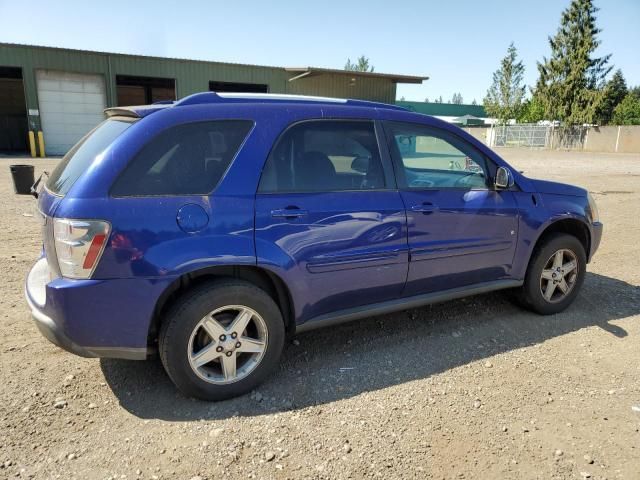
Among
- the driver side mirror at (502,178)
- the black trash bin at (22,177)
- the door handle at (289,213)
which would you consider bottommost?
the black trash bin at (22,177)

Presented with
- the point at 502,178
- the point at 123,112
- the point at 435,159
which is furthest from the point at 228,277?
the point at 502,178

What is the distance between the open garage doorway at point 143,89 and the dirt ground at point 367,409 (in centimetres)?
2422

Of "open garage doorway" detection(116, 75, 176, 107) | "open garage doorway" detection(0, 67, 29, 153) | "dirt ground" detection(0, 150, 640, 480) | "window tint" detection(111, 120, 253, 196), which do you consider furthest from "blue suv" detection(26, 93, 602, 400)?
"open garage doorway" detection(0, 67, 29, 153)

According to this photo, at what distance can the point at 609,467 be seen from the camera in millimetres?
2471

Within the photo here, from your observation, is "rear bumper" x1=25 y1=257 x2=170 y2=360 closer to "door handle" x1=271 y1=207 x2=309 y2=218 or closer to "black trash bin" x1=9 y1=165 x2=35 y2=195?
"door handle" x1=271 y1=207 x2=309 y2=218

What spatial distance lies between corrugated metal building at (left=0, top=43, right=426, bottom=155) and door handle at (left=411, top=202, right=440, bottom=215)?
2220 centimetres

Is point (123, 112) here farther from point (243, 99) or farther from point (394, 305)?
point (394, 305)

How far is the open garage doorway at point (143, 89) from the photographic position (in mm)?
25891

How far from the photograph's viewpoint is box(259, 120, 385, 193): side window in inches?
121

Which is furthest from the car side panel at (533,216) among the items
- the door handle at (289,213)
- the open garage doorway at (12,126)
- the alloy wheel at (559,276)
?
the open garage doorway at (12,126)

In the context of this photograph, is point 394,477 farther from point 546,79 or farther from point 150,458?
point 546,79

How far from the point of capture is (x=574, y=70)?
142 ft

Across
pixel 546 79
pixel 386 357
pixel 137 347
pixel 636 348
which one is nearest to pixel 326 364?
pixel 386 357

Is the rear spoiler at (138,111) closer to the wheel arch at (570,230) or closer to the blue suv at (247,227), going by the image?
the blue suv at (247,227)
